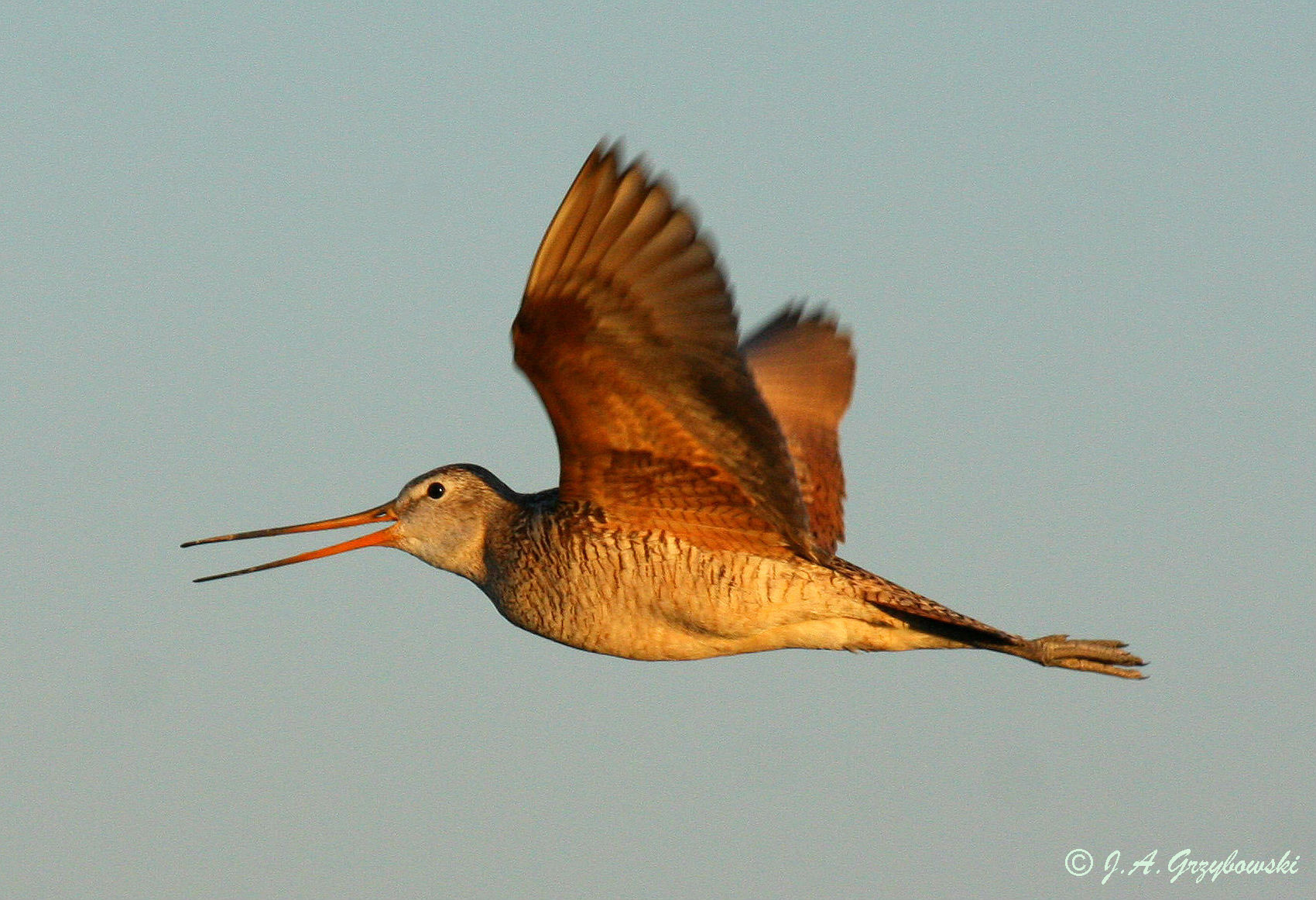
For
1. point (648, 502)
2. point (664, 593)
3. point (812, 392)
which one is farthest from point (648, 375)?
point (812, 392)

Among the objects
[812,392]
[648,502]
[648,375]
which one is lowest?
[648,502]

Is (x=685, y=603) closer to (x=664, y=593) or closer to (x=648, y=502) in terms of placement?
(x=664, y=593)

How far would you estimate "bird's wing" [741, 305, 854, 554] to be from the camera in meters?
12.7

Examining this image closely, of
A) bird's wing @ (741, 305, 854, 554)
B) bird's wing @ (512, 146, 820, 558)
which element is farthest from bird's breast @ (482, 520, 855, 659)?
bird's wing @ (741, 305, 854, 554)

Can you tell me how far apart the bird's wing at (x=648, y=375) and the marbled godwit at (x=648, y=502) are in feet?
0.04

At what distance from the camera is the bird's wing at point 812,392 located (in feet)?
41.8

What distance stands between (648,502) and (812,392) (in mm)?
3426

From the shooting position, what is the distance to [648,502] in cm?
1030

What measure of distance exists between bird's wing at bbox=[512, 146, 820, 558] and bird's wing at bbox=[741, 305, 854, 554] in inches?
93.4

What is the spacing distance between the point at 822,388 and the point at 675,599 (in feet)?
11.7

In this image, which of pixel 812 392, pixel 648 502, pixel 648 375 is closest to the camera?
pixel 648 375

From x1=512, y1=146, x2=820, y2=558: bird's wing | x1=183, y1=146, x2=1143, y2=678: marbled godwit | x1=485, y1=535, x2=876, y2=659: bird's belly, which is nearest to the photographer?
x1=512, y1=146, x2=820, y2=558: bird's wing

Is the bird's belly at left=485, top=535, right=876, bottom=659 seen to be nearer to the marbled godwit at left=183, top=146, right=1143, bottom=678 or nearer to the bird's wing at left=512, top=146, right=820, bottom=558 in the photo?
the marbled godwit at left=183, top=146, right=1143, bottom=678

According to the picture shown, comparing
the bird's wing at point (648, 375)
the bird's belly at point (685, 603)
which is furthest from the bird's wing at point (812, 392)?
the bird's wing at point (648, 375)
